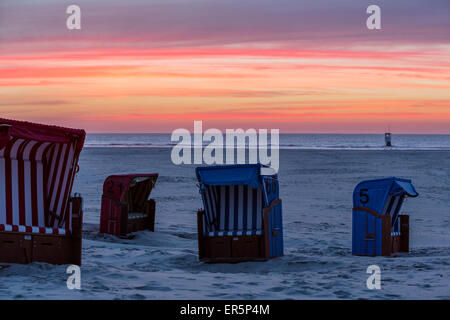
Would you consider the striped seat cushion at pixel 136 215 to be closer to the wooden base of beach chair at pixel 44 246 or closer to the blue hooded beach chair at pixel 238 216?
the blue hooded beach chair at pixel 238 216

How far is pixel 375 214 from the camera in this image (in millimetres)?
11141

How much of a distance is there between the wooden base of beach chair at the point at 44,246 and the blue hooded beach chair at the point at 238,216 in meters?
2.44

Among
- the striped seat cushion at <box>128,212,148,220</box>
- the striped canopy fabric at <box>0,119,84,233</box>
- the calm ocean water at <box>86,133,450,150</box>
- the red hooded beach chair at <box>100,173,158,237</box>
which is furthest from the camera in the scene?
the calm ocean water at <box>86,133,450,150</box>

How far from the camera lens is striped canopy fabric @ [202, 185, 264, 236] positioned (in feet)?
36.4

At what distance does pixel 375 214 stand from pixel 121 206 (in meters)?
5.23

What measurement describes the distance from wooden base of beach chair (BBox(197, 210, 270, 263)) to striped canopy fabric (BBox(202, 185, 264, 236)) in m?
0.12

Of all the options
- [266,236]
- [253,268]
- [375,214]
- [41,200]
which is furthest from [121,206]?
[375,214]

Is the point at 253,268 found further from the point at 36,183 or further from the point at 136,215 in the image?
the point at 136,215

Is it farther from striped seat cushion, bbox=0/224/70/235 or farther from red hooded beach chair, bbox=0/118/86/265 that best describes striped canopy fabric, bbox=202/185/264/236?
striped seat cushion, bbox=0/224/70/235

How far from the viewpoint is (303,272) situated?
32.2ft

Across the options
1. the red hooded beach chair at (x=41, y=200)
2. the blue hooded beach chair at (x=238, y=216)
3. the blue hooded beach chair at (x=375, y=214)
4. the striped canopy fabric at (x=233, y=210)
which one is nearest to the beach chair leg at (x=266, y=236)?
the blue hooded beach chair at (x=238, y=216)

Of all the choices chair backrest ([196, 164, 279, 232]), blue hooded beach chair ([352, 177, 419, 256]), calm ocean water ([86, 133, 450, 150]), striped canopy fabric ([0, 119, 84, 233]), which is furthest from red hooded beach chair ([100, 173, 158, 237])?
calm ocean water ([86, 133, 450, 150])

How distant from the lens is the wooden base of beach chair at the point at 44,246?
8.96 metres
